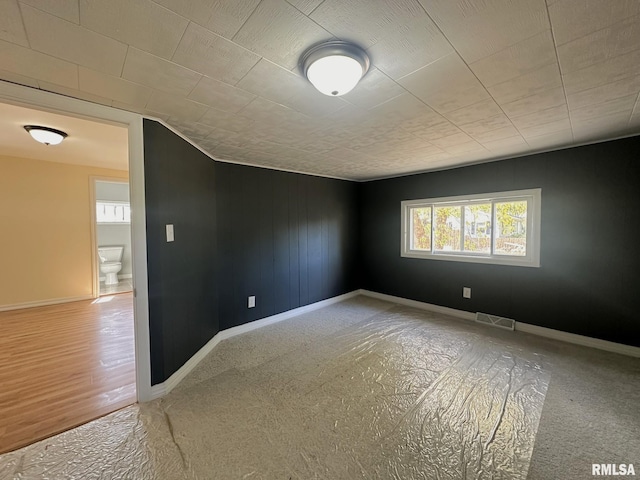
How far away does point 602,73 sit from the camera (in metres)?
1.45

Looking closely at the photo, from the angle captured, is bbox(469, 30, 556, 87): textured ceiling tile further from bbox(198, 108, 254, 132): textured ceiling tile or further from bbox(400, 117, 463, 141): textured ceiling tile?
bbox(198, 108, 254, 132): textured ceiling tile

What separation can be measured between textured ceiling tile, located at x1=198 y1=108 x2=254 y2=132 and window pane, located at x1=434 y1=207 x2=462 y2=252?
3.24 meters

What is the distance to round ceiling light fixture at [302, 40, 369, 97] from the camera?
3.91 feet

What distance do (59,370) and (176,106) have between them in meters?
2.68

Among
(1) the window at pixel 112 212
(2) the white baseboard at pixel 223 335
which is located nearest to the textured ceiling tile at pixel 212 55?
(2) the white baseboard at pixel 223 335

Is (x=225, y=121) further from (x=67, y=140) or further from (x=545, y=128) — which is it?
(x=545, y=128)

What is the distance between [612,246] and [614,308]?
0.66 meters

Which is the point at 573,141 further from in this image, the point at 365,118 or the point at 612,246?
the point at 365,118

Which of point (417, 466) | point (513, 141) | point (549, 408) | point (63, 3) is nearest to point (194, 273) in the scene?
point (63, 3)

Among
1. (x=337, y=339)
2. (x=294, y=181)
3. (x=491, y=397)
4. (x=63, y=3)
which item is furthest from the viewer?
(x=294, y=181)

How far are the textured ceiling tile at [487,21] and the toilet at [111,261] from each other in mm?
7225

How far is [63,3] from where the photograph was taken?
942 millimetres

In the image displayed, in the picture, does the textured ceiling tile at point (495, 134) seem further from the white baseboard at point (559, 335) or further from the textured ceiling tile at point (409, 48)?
the white baseboard at point (559, 335)

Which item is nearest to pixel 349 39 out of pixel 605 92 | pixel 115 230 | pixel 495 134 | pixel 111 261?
pixel 605 92
